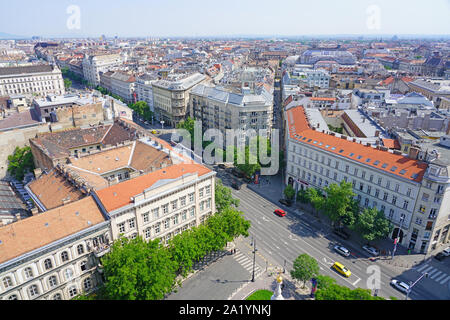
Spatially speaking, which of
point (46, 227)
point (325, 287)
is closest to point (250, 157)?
point (325, 287)

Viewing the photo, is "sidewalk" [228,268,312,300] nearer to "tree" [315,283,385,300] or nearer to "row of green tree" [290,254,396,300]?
"row of green tree" [290,254,396,300]

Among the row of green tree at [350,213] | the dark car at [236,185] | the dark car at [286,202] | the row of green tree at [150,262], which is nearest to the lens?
the row of green tree at [150,262]

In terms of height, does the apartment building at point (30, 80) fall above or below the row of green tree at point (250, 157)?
above

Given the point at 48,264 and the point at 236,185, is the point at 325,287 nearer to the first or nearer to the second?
the point at 48,264

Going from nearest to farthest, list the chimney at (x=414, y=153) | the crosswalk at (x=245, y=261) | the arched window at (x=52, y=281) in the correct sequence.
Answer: the arched window at (x=52, y=281)
the crosswalk at (x=245, y=261)
the chimney at (x=414, y=153)

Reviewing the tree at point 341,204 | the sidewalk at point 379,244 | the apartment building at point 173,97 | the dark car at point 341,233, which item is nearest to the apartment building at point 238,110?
the apartment building at point 173,97

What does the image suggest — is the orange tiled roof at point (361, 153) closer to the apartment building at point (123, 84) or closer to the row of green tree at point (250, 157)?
the row of green tree at point (250, 157)
